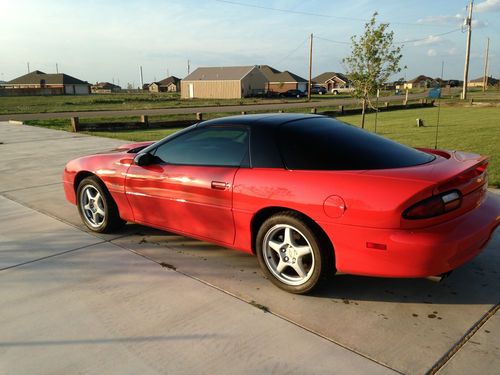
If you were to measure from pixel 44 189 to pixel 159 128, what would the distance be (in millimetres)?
13205

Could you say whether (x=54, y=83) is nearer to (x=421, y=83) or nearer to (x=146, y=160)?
(x=421, y=83)

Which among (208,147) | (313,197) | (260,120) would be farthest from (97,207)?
(313,197)

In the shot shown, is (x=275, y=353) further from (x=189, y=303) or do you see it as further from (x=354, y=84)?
(x=354, y=84)

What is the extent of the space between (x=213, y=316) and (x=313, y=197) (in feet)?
3.63

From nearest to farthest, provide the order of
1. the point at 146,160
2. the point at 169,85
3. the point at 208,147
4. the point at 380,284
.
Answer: the point at 380,284, the point at 208,147, the point at 146,160, the point at 169,85

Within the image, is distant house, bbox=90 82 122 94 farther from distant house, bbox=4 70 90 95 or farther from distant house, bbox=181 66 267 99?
distant house, bbox=181 66 267 99

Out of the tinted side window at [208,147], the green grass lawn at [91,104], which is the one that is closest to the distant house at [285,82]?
the green grass lawn at [91,104]

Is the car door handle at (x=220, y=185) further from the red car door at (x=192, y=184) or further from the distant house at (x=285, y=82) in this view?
the distant house at (x=285, y=82)

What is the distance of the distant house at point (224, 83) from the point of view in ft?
226

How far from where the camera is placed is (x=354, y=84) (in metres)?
13.2

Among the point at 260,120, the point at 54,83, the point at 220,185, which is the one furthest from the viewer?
the point at 54,83

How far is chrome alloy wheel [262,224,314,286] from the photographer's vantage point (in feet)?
10.5

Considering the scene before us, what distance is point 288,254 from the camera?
10.7 ft

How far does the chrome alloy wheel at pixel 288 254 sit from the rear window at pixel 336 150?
53 centimetres
